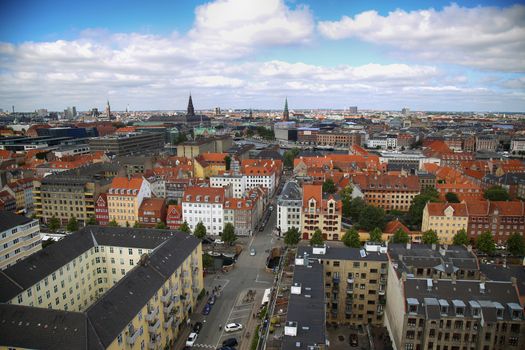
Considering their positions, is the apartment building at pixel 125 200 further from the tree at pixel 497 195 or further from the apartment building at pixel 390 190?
the tree at pixel 497 195

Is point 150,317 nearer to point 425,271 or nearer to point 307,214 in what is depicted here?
point 425,271

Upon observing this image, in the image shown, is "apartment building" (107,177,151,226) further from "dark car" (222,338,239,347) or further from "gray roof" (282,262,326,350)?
"gray roof" (282,262,326,350)

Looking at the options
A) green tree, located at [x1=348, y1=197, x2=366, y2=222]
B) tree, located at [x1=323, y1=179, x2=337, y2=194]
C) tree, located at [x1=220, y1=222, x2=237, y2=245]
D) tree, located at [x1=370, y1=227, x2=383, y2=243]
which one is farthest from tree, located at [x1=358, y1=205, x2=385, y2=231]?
tree, located at [x1=220, y1=222, x2=237, y2=245]

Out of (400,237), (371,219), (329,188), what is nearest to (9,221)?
(371,219)

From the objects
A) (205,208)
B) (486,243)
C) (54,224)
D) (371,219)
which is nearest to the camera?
(486,243)

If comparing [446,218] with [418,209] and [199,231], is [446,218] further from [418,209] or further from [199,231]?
[199,231]

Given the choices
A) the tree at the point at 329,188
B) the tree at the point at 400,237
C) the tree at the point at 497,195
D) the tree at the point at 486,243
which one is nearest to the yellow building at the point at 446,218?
the tree at the point at 486,243
